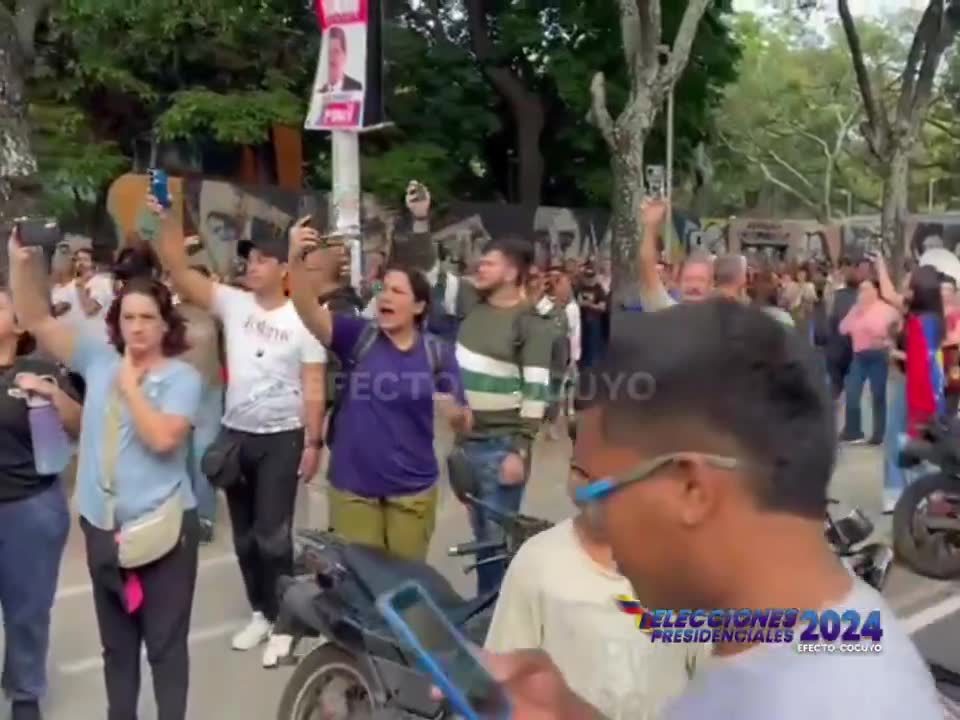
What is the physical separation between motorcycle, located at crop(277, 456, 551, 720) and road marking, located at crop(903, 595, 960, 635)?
118 inches

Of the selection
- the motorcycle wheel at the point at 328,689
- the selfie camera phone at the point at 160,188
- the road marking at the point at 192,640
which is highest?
the selfie camera phone at the point at 160,188

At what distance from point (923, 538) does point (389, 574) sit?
451 centimetres

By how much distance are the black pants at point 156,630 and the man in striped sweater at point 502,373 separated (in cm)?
176

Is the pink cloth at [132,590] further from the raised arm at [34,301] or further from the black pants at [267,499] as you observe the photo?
the black pants at [267,499]

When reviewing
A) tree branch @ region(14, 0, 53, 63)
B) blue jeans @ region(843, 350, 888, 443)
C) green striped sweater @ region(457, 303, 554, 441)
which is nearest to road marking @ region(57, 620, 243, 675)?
green striped sweater @ region(457, 303, 554, 441)

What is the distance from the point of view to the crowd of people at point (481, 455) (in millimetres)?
1442

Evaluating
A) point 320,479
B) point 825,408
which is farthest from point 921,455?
point 825,408

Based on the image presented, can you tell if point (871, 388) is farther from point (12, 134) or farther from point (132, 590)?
point (132, 590)

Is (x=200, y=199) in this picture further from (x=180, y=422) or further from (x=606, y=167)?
(x=180, y=422)

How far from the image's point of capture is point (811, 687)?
132cm

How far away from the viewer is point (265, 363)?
18.7 ft

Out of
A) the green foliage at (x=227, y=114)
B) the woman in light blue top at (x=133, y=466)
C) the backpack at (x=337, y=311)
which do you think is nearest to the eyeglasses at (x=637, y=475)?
the woman in light blue top at (x=133, y=466)

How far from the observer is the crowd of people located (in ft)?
4.73

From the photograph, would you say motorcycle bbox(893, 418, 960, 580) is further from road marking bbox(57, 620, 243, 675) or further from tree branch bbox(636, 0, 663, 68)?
tree branch bbox(636, 0, 663, 68)
